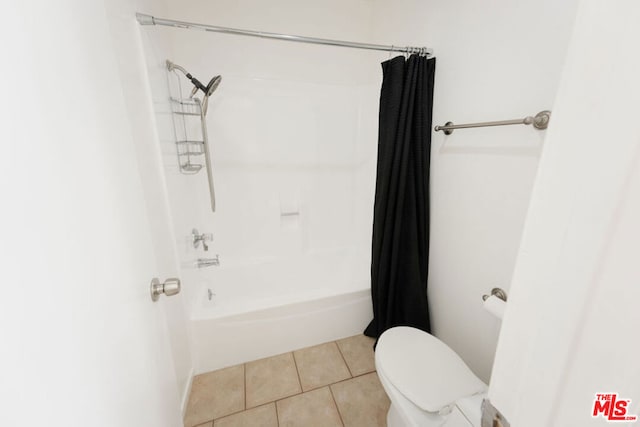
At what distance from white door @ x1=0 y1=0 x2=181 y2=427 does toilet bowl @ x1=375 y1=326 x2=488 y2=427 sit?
91 cm

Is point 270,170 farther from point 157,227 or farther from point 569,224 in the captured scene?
point 569,224

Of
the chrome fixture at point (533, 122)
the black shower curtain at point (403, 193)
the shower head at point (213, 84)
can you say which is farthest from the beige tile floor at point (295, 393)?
the shower head at point (213, 84)

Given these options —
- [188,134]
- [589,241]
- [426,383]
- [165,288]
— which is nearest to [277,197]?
[188,134]

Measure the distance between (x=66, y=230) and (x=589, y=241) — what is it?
694mm

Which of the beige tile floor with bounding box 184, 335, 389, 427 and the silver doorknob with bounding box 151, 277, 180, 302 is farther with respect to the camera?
the beige tile floor with bounding box 184, 335, 389, 427

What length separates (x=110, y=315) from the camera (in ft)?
1.70

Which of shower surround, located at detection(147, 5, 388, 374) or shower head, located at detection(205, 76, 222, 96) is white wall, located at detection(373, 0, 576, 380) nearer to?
shower surround, located at detection(147, 5, 388, 374)

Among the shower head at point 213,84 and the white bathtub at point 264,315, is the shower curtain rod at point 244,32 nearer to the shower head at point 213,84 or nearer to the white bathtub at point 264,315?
the shower head at point 213,84

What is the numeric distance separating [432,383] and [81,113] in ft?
4.63

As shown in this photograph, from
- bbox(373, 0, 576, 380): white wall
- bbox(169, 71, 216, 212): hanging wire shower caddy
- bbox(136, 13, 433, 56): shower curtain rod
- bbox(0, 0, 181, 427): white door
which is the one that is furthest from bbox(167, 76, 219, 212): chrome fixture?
bbox(373, 0, 576, 380): white wall

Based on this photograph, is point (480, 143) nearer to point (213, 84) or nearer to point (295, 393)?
point (213, 84)

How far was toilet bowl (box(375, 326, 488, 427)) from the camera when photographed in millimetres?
907

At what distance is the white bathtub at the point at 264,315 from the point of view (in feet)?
5.08

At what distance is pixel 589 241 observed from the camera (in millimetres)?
251
